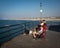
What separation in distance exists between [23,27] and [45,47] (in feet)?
14.2

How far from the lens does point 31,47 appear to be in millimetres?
5672

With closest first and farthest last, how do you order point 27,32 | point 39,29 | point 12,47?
point 12,47 < point 39,29 < point 27,32

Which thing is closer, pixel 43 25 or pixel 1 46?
pixel 1 46

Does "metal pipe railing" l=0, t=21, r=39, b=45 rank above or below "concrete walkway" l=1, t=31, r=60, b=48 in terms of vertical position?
above

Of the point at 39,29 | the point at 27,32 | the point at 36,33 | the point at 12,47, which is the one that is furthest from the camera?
the point at 27,32

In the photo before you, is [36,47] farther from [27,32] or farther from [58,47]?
[27,32]

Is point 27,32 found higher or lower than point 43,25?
lower

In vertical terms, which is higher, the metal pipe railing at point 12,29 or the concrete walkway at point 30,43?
the metal pipe railing at point 12,29

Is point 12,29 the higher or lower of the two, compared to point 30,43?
higher

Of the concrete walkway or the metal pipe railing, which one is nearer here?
the concrete walkway

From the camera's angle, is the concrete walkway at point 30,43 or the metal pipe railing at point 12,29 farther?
the metal pipe railing at point 12,29

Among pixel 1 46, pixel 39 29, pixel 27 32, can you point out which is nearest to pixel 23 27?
pixel 27 32

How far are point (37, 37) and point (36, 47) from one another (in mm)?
2340

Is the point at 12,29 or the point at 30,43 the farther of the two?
the point at 12,29
